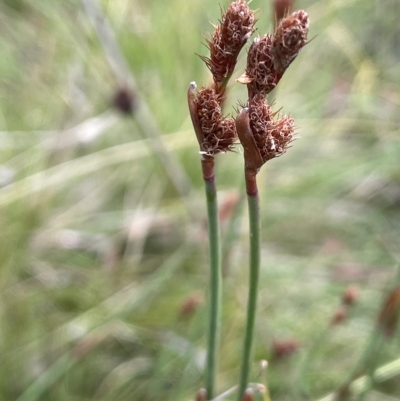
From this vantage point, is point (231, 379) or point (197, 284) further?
point (197, 284)

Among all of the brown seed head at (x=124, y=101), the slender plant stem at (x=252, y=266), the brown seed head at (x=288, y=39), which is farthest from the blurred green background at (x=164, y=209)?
the brown seed head at (x=288, y=39)

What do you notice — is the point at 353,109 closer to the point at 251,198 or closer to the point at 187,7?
the point at 187,7

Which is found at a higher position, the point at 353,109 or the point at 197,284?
the point at 353,109

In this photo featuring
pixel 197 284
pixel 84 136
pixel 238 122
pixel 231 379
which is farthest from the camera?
pixel 84 136

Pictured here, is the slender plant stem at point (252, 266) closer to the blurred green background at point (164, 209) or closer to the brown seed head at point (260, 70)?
the brown seed head at point (260, 70)

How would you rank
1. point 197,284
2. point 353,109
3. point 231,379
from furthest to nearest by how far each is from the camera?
point 353,109 < point 197,284 < point 231,379

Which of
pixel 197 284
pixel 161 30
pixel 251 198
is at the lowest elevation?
pixel 251 198

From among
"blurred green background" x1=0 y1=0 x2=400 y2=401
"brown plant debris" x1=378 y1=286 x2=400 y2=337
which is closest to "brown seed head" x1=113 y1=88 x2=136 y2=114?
"blurred green background" x1=0 y1=0 x2=400 y2=401

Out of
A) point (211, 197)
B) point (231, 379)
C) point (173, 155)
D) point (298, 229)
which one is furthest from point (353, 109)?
point (211, 197)

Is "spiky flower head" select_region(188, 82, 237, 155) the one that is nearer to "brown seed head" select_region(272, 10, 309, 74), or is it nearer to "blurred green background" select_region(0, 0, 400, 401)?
"brown seed head" select_region(272, 10, 309, 74)
